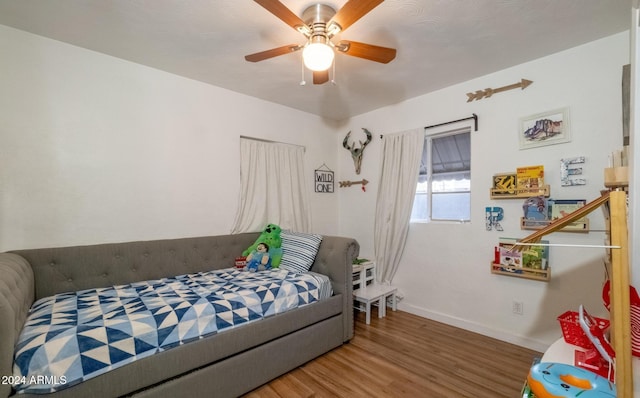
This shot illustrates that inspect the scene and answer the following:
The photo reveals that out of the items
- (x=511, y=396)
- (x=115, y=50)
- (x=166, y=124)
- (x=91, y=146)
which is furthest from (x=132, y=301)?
(x=511, y=396)

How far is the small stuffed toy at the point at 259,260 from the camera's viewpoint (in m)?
2.58

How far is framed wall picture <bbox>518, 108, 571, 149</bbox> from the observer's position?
2.17 meters

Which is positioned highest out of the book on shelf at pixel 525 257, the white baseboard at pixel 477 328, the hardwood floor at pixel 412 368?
the book on shelf at pixel 525 257

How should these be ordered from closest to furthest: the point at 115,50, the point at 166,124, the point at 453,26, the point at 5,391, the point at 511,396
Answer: the point at 5,391 < the point at 511,396 < the point at 453,26 < the point at 115,50 < the point at 166,124

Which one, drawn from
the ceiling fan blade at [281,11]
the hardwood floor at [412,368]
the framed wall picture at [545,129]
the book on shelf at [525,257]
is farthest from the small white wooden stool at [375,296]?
the ceiling fan blade at [281,11]

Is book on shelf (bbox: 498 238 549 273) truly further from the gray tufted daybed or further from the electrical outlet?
the gray tufted daybed

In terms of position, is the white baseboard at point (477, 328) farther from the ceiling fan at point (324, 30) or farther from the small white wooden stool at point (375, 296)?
the ceiling fan at point (324, 30)

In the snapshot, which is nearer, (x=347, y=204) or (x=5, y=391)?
(x=5, y=391)

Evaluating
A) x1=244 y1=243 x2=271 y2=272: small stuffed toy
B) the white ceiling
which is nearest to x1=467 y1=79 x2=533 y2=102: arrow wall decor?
the white ceiling

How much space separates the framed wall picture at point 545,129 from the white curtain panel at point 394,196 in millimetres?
893

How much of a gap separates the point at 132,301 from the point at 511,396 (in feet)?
7.92

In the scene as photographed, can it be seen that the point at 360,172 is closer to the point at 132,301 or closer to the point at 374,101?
the point at 374,101

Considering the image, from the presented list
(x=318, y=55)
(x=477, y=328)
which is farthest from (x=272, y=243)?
(x=477, y=328)

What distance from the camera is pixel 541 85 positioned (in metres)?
2.29
